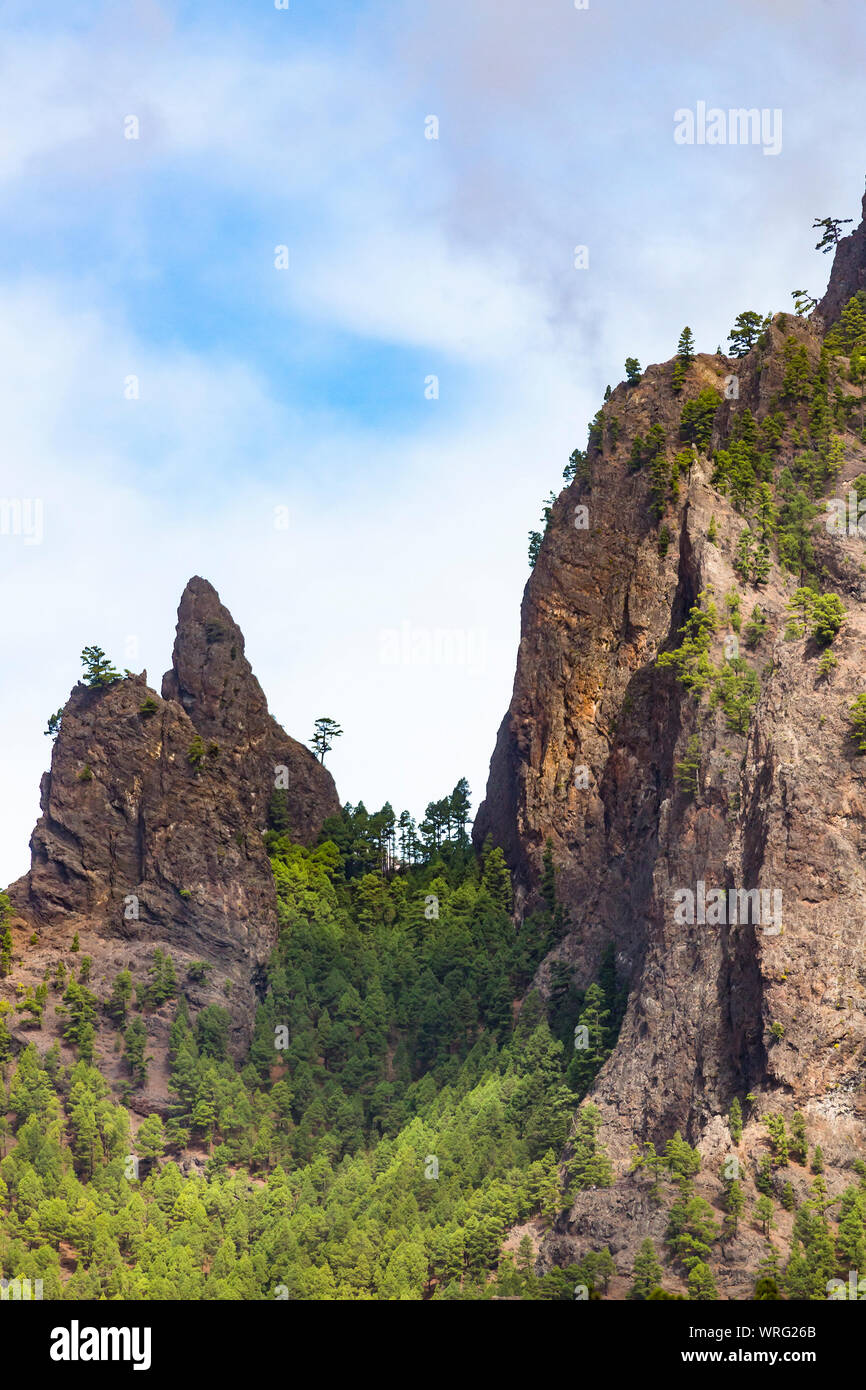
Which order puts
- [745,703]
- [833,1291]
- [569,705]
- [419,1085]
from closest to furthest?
[833,1291], [745,703], [419,1085], [569,705]

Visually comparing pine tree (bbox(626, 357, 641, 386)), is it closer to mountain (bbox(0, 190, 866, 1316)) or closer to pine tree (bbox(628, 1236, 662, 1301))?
mountain (bbox(0, 190, 866, 1316))

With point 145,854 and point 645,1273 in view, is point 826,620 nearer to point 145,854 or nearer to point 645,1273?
point 645,1273

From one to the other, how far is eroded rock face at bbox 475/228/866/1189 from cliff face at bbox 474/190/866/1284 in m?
0.17

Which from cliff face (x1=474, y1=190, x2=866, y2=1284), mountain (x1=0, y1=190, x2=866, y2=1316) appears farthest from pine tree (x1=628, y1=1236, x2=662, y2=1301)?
cliff face (x1=474, y1=190, x2=866, y2=1284)

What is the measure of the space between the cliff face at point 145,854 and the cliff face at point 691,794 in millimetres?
24800

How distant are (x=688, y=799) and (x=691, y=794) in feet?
1.36

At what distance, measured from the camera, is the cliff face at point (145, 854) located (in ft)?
606

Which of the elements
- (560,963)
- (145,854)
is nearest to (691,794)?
(560,963)

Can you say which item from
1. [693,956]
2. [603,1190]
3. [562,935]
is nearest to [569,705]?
[562,935]

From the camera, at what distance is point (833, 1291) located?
366 ft

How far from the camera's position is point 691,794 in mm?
143750
